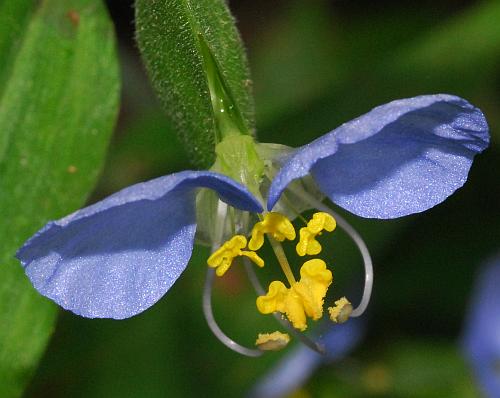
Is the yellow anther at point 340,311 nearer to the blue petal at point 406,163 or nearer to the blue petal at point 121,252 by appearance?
the blue petal at point 406,163

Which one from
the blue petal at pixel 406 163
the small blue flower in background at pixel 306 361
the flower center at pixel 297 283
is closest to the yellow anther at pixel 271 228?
the flower center at pixel 297 283

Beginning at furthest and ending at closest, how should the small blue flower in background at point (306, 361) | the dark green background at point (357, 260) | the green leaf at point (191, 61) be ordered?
the small blue flower in background at point (306, 361) < the dark green background at point (357, 260) < the green leaf at point (191, 61)

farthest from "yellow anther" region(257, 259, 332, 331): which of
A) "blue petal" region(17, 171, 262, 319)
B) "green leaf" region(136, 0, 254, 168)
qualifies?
"green leaf" region(136, 0, 254, 168)

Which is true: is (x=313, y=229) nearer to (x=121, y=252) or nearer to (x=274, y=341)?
(x=274, y=341)

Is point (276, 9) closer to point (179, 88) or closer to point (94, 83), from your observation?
point (94, 83)

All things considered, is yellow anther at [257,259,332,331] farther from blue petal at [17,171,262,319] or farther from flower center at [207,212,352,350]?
blue petal at [17,171,262,319]

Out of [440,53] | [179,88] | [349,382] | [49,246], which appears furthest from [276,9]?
[49,246]
